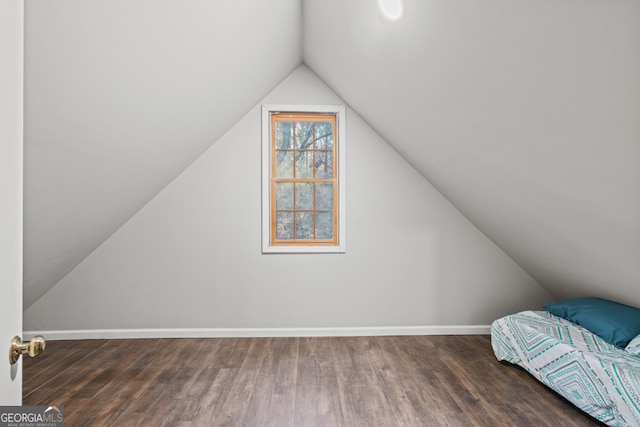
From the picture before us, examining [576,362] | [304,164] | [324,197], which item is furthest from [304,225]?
[576,362]

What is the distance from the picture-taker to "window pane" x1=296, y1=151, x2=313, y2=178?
414 cm

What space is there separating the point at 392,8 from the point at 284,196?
2396 mm

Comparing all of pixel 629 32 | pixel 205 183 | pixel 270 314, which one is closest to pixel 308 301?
pixel 270 314

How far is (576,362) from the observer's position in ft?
8.05

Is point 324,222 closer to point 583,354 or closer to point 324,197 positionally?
point 324,197

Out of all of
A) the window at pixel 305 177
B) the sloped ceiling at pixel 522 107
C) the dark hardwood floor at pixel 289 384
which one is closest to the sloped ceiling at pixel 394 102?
the sloped ceiling at pixel 522 107

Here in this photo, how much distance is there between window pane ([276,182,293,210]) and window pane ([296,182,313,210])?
7 cm

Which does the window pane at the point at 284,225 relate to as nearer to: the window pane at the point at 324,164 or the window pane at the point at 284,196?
the window pane at the point at 284,196

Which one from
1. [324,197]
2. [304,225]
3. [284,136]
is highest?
[284,136]

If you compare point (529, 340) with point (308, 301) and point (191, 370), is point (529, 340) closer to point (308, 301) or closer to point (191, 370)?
point (308, 301)

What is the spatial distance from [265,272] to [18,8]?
3215mm

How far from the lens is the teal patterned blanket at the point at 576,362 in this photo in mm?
2180

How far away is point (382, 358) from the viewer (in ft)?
11.0

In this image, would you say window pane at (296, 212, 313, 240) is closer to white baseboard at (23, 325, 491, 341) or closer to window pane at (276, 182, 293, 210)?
window pane at (276, 182, 293, 210)
